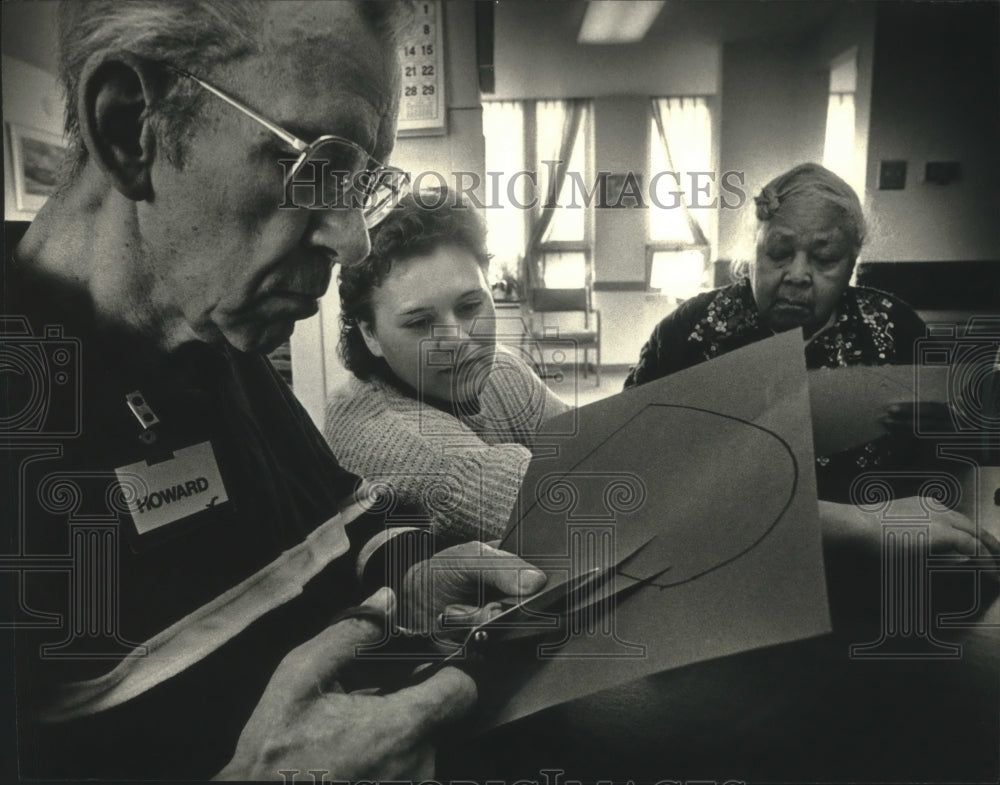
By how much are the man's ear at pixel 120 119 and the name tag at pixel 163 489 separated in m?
0.23

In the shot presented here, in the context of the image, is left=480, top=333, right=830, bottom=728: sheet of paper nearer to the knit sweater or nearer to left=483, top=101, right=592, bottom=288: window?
the knit sweater

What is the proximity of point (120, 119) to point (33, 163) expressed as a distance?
11 cm

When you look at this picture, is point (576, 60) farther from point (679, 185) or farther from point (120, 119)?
point (120, 119)

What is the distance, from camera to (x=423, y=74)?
0.66 m

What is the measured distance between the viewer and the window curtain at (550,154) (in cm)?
66

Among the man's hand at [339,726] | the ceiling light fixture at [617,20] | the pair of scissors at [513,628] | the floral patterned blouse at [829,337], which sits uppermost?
the ceiling light fixture at [617,20]

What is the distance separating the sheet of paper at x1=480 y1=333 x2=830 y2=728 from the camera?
0.61 m

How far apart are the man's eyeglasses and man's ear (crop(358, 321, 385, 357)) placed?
90 millimetres

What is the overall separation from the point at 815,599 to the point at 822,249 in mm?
312

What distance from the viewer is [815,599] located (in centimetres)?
59

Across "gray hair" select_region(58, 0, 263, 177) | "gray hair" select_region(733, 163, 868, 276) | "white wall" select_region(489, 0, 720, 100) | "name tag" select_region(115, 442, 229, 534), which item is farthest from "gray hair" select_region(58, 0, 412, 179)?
"gray hair" select_region(733, 163, 868, 276)

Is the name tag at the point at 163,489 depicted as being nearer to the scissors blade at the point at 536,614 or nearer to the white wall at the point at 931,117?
the scissors blade at the point at 536,614

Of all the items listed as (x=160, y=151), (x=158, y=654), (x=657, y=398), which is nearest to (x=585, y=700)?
(x=657, y=398)

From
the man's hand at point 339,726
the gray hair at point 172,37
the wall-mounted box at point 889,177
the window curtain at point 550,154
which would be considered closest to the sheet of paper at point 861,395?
the wall-mounted box at point 889,177
